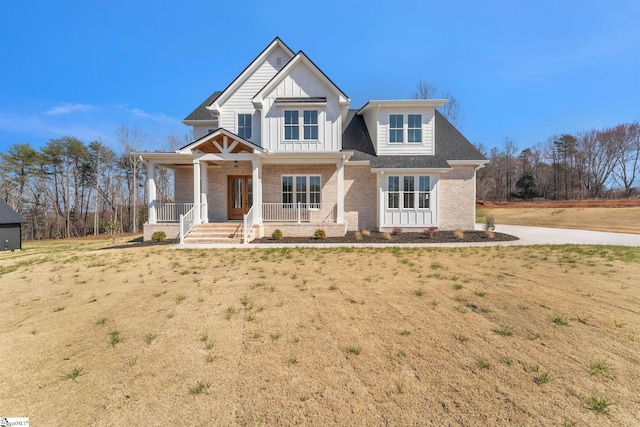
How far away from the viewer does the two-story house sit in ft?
48.3

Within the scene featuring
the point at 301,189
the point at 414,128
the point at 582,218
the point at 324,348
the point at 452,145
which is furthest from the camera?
the point at 582,218

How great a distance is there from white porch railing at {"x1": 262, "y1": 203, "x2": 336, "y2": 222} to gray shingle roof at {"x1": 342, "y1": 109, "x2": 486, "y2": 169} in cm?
334

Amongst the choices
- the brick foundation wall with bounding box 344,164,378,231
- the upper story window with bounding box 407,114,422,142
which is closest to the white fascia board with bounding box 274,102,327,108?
the brick foundation wall with bounding box 344,164,378,231

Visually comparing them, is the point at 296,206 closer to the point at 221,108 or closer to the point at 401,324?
the point at 221,108

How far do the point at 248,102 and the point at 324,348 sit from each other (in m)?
15.7

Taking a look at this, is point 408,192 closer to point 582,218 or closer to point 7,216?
point 582,218

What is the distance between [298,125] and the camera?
601 inches

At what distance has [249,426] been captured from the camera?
242 cm

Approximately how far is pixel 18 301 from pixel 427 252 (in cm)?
1120

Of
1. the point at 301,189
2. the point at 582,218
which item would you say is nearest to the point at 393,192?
the point at 301,189

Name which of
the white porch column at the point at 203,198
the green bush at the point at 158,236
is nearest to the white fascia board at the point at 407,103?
the white porch column at the point at 203,198

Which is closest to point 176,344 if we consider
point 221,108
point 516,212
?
point 221,108

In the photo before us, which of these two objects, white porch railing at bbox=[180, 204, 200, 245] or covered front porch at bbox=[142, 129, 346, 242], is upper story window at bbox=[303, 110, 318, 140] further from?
white porch railing at bbox=[180, 204, 200, 245]

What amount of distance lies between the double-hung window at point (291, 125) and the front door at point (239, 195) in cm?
344
